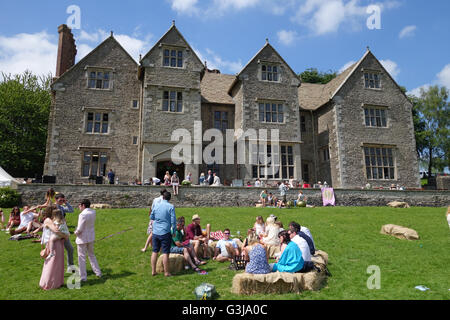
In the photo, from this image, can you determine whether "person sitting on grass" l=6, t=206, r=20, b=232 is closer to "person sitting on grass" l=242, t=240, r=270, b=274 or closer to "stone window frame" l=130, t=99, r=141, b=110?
"person sitting on grass" l=242, t=240, r=270, b=274

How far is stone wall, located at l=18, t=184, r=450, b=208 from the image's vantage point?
1788cm

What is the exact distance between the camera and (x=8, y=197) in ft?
56.5

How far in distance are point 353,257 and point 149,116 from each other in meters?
17.9

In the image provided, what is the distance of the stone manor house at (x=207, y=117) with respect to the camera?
76.1 ft

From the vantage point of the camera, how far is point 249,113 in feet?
81.6

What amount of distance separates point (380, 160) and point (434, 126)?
2056 cm

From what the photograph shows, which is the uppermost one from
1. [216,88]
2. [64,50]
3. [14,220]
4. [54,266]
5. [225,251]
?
[64,50]

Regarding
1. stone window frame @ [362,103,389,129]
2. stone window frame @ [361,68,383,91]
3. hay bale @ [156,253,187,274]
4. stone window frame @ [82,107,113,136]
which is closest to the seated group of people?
hay bale @ [156,253,187,274]

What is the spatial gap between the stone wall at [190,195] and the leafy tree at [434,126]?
22710 mm

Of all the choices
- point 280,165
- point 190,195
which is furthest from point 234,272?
point 280,165

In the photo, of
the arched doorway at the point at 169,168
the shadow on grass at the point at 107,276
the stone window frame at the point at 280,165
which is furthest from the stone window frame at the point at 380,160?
the shadow on grass at the point at 107,276

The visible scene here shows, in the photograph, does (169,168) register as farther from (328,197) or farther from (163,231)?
(163,231)

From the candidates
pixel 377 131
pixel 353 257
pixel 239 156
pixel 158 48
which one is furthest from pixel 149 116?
pixel 377 131
